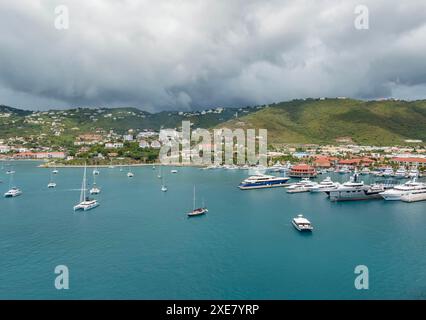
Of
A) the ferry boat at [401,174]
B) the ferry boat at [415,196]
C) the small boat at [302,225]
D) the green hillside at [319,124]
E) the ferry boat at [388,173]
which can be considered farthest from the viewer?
the green hillside at [319,124]

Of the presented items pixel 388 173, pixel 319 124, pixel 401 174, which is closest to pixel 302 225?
pixel 401 174

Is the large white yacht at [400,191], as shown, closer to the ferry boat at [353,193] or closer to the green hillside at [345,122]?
the ferry boat at [353,193]

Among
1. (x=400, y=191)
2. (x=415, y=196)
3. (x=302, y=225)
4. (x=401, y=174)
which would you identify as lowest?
(x=302, y=225)

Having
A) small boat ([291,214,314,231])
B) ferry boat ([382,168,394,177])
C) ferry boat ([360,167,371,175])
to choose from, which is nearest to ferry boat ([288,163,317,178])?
ferry boat ([360,167,371,175])

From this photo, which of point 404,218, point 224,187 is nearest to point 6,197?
point 224,187

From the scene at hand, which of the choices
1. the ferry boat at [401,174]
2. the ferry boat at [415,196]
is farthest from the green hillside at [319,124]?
the ferry boat at [415,196]

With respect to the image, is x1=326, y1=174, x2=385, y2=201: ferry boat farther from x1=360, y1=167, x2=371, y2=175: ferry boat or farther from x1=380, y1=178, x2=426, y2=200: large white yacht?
x1=360, y1=167, x2=371, y2=175: ferry boat

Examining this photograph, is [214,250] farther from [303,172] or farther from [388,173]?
[388,173]
